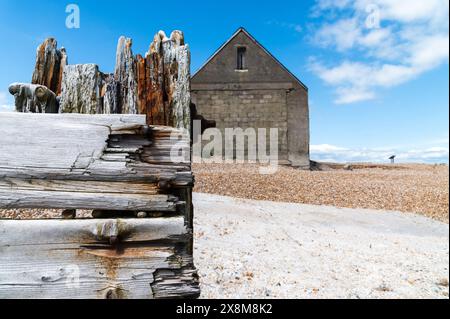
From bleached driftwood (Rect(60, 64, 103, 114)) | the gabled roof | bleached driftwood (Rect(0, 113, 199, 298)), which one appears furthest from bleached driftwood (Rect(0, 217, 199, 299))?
the gabled roof

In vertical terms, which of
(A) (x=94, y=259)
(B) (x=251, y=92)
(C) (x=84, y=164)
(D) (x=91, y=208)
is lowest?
(A) (x=94, y=259)

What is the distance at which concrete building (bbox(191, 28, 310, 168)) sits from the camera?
18.5m

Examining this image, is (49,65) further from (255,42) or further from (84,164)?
(255,42)

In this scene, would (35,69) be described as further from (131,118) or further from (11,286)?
(11,286)

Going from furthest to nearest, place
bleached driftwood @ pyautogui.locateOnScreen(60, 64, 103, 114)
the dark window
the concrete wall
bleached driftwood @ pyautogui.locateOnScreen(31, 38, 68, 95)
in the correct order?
the dark window < the concrete wall < bleached driftwood @ pyautogui.locateOnScreen(31, 38, 68, 95) < bleached driftwood @ pyautogui.locateOnScreen(60, 64, 103, 114)

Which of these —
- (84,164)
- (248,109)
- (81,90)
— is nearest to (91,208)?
(84,164)

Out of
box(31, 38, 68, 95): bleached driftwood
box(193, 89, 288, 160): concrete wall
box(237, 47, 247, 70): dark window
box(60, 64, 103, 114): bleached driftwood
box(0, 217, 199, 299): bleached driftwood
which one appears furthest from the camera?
box(237, 47, 247, 70): dark window

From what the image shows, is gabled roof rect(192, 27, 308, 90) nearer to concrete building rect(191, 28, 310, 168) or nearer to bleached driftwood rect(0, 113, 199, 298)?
concrete building rect(191, 28, 310, 168)

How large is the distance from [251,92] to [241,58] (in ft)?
6.89

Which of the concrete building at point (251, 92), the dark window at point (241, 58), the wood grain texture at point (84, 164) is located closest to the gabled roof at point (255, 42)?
the concrete building at point (251, 92)

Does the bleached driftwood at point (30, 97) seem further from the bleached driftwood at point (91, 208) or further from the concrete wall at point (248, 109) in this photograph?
the concrete wall at point (248, 109)

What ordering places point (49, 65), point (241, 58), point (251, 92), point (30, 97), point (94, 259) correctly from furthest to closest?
point (241, 58) → point (251, 92) → point (49, 65) → point (30, 97) → point (94, 259)

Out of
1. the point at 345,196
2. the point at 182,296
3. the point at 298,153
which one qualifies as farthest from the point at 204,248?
the point at 298,153

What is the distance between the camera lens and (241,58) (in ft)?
61.7
